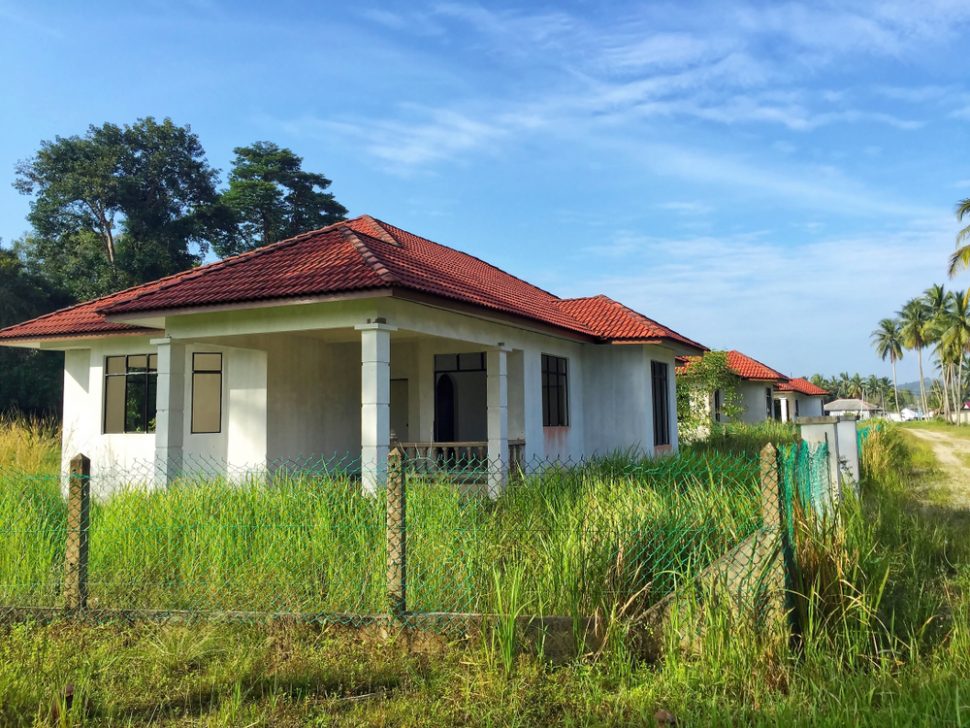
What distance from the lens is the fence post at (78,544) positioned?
19.2 feet

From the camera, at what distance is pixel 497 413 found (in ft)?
42.2

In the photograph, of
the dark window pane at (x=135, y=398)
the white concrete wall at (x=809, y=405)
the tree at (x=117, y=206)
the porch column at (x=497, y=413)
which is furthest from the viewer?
the white concrete wall at (x=809, y=405)

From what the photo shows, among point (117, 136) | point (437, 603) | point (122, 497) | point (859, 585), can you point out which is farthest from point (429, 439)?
point (117, 136)

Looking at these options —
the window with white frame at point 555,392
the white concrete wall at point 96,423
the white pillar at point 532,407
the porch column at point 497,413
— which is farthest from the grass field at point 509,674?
the window with white frame at point 555,392

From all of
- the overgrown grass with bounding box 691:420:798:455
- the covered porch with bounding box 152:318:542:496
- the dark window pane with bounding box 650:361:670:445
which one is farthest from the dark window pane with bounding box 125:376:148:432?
the overgrown grass with bounding box 691:420:798:455

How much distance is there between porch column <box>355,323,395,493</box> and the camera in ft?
31.2

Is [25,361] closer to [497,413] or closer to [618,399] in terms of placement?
[618,399]

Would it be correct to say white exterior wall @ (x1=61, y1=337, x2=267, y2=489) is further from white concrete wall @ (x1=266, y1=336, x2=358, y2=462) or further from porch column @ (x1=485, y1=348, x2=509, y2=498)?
porch column @ (x1=485, y1=348, x2=509, y2=498)

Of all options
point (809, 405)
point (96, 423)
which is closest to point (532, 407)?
point (96, 423)

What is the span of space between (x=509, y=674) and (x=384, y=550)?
5.83 ft

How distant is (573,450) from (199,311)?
8.56 m

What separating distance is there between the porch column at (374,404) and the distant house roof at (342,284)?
75cm

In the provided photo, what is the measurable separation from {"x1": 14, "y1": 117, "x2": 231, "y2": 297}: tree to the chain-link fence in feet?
102

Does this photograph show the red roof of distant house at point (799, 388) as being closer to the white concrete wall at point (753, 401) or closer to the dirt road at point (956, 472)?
the white concrete wall at point (753, 401)
